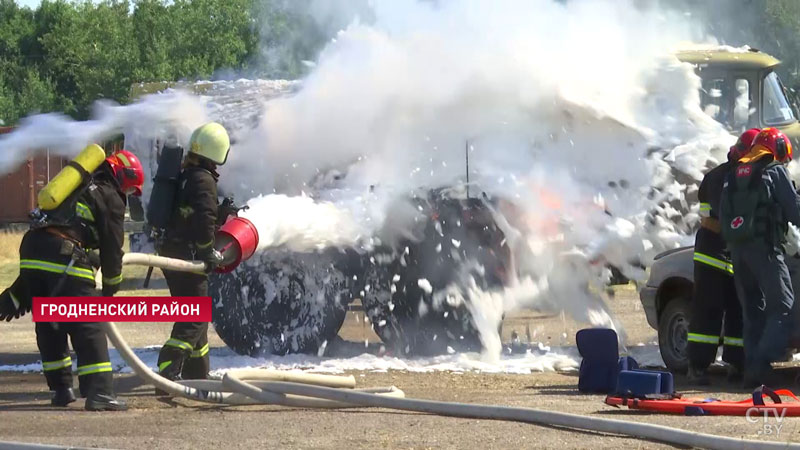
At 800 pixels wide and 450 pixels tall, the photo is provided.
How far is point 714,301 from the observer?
389 inches

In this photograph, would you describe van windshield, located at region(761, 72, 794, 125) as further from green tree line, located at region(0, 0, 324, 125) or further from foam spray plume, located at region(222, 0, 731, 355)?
green tree line, located at region(0, 0, 324, 125)

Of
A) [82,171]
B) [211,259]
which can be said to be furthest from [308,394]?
[82,171]

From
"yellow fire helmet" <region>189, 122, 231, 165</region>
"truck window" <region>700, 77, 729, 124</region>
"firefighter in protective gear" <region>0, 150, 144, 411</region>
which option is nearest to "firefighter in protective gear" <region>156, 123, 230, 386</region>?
"yellow fire helmet" <region>189, 122, 231, 165</region>

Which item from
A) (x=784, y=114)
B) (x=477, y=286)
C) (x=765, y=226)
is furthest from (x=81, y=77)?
(x=765, y=226)

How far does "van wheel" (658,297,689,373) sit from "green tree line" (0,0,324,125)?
43.7 feet

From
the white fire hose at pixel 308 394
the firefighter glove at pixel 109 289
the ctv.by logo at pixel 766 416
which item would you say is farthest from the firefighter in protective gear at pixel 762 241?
the firefighter glove at pixel 109 289

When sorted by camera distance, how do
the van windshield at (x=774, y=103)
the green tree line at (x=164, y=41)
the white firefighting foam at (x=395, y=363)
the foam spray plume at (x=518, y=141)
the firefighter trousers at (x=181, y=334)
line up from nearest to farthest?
the firefighter trousers at (x=181, y=334)
the white firefighting foam at (x=395, y=363)
the foam spray plume at (x=518, y=141)
the van windshield at (x=774, y=103)
the green tree line at (x=164, y=41)

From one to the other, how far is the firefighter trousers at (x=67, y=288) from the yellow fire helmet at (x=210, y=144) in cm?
123

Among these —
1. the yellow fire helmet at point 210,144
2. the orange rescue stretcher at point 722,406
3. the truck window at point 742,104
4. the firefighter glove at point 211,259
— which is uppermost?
the truck window at point 742,104

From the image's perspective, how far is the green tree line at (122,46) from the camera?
27578mm

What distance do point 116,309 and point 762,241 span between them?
14.2ft

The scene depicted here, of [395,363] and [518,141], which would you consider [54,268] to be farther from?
[518,141]

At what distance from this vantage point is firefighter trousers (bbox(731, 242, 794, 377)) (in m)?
9.36

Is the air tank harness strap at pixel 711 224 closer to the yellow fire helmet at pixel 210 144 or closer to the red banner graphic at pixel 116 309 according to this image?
the yellow fire helmet at pixel 210 144
